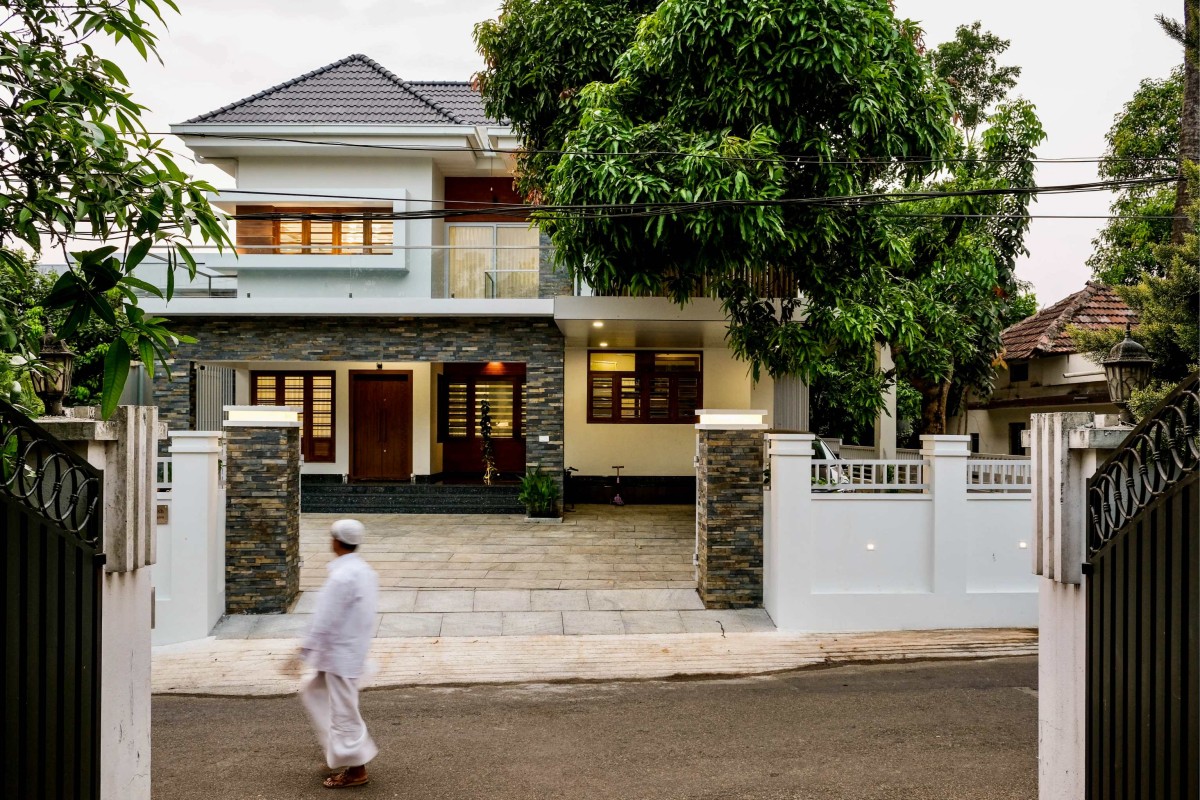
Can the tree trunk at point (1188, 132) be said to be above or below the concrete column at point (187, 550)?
above

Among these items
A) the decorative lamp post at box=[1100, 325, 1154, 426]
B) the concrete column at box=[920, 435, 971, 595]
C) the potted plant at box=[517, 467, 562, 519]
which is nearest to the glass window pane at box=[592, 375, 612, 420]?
the potted plant at box=[517, 467, 562, 519]

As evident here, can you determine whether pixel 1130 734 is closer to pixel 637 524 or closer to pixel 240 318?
pixel 637 524

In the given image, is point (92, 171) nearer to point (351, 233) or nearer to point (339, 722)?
point (339, 722)

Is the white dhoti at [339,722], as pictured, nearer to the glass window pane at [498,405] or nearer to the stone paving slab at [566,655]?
the stone paving slab at [566,655]

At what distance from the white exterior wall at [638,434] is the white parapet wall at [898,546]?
8258 millimetres

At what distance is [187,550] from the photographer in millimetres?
7547

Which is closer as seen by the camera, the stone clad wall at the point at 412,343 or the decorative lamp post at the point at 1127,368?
the decorative lamp post at the point at 1127,368

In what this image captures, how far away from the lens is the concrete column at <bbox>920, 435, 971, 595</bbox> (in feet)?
26.5

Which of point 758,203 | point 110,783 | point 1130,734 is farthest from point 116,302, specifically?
point 758,203

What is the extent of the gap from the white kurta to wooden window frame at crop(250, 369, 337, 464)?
1262 centimetres

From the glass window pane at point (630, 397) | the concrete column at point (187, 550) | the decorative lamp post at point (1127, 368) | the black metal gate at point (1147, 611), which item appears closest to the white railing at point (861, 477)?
the decorative lamp post at point (1127, 368)

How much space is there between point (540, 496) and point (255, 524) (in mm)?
6215

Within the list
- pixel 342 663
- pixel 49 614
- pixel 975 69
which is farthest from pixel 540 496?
pixel 975 69

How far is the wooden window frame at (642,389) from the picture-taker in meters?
16.7
